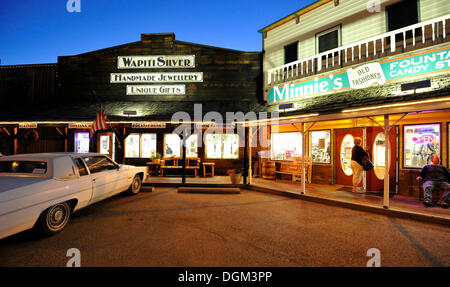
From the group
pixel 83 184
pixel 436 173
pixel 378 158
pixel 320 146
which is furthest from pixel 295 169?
pixel 83 184

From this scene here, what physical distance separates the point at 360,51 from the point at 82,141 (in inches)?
574

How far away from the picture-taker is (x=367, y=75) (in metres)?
8.24

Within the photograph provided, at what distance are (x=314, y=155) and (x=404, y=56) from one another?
491 cm

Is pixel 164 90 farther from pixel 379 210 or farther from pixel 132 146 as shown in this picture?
pixel 379 210

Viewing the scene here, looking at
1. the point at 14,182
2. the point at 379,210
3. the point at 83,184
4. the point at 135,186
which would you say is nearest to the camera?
the point at 14,182

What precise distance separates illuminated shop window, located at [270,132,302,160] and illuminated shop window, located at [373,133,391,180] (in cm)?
305

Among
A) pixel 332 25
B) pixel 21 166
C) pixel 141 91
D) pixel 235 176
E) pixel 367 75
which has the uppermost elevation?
pixel 332 25

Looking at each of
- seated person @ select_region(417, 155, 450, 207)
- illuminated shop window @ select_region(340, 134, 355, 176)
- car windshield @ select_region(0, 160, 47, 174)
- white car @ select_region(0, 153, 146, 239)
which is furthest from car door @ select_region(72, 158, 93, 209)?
illuminated shop window @ select_region(340, 134, 355, 176)

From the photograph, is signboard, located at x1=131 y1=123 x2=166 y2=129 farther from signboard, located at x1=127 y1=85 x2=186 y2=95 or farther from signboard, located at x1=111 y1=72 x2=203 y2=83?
signboard, located at x1=111 y1=72 x2=203 y2=83

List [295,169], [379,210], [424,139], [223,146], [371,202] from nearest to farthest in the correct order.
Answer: [379,210], [371,202], [424,139], [295,169], [223,146]
